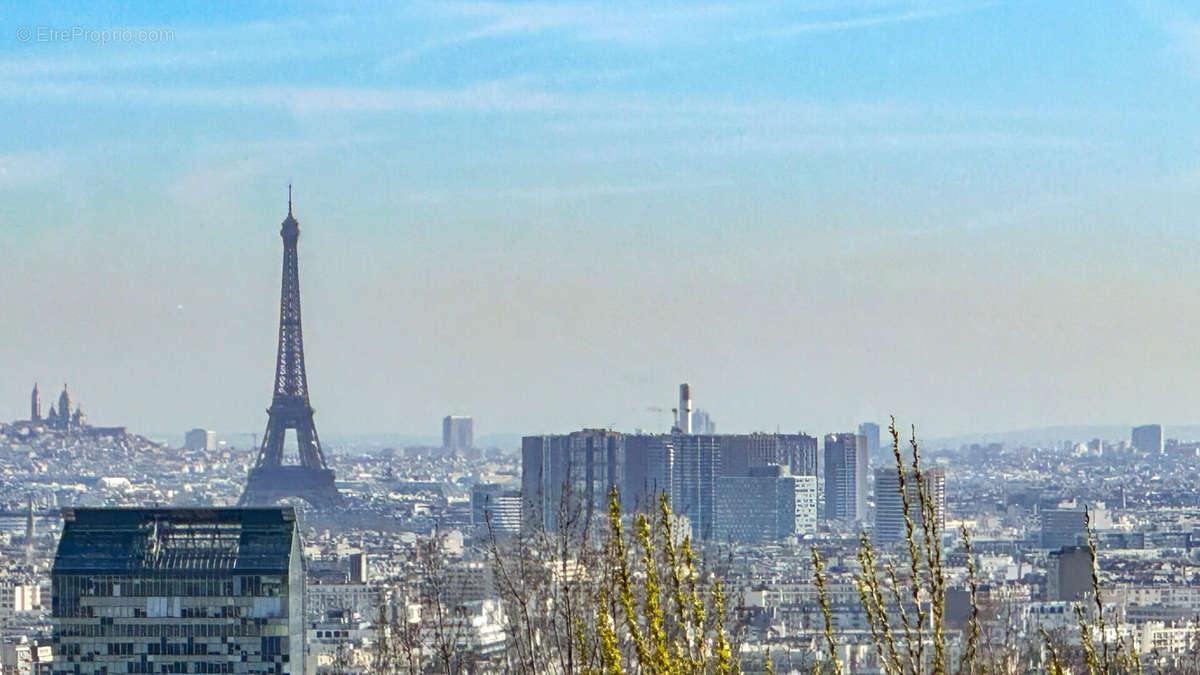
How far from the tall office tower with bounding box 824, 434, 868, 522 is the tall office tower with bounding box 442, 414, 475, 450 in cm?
7870

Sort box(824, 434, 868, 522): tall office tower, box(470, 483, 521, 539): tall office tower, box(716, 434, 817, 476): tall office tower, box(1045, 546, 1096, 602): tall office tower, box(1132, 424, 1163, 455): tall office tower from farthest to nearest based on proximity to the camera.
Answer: box(1132, 424, 1163, 455): tall office tower → box(824, 434, 868, 522): tall office tower → box(716, 434, 817, 476): tall office tower → box(470, 483, 521, 539): tall office tower → box(1045, 546, 1096, 602): tall office tower

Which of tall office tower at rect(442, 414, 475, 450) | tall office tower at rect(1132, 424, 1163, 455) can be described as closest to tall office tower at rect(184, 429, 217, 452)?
tall office tower at rect(442, 414, 475, 450)

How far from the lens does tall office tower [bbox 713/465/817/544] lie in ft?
331

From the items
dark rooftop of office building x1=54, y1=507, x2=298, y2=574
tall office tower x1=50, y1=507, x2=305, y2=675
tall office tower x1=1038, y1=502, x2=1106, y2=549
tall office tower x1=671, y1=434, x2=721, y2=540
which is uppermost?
tall office tower x1=671, y1=434, x2=721, y2=540

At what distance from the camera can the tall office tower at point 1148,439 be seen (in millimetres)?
168875

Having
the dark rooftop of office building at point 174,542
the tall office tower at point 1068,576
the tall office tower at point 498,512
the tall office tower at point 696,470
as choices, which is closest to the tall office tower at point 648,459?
the tall office tower at point 696,470

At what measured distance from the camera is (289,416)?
93312 millimetres

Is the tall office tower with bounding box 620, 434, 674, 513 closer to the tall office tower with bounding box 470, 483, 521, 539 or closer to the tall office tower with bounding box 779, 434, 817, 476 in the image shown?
the tall office tower with bounding box 470, 483, 521, 539

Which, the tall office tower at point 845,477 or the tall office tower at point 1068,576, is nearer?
the tall office tower at point 1068,576

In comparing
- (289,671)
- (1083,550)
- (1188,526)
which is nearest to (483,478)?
(1188,526)

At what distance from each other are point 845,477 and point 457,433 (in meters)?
83.8

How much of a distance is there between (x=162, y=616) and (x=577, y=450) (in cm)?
7476

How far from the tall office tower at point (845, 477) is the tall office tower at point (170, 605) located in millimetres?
86991

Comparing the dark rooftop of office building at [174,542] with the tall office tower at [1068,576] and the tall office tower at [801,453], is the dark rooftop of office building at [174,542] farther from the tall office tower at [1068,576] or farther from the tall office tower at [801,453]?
the tall office tower at [801,453]
